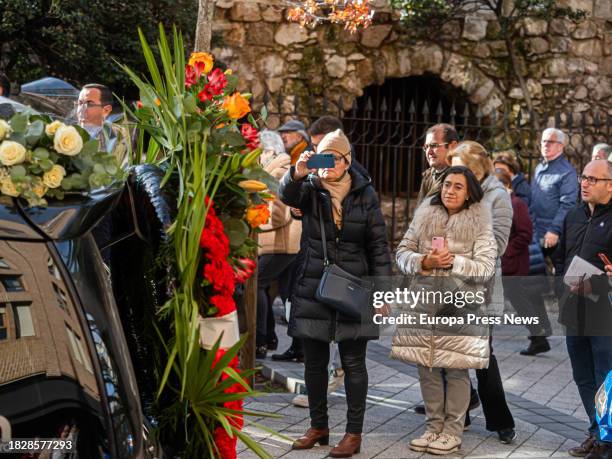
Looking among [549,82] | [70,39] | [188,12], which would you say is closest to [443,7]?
[549,82]

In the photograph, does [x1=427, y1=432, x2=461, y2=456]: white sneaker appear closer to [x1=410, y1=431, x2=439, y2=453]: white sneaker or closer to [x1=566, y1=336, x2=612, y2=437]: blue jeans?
[x1=410, y1=431, x2=439, y2=453]: white sneaker

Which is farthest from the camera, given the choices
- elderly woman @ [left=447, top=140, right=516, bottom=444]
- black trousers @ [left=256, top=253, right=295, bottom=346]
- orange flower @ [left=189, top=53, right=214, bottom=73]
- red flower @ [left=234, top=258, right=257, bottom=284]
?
black trousers @ [left=256, top=253, right=295, bottom=346]

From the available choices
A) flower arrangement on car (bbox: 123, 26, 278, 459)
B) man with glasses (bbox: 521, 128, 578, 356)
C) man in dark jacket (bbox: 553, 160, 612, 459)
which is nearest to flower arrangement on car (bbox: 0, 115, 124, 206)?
flower arrangement on car (bbox: 123, 26, 278, 459)

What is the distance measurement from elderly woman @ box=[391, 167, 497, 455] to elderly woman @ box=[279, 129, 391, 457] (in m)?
0.24

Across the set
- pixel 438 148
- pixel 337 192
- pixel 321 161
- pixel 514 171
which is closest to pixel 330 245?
pixel 337 192

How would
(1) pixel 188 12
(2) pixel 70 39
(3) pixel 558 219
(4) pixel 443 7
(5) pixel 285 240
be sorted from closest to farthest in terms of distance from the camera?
(5) pixel 285 240, (3) pixel 558 219, (2) pixel 70 39, (1) pixel 188 12, (4) pixel 443 7

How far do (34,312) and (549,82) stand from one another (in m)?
14.0

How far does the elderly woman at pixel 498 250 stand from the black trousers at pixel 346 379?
2.72 ft

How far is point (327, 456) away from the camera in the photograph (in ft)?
19.4

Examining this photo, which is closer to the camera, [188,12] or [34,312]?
[34,312]

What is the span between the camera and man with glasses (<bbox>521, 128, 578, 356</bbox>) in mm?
9523

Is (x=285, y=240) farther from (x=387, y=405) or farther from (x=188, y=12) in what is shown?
(x=188, y=12)

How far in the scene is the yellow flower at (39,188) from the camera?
2279 mm

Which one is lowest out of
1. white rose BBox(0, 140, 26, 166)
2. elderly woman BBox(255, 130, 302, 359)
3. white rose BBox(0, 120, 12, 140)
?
elderly woman BBox(255, 130, 302, 359)
